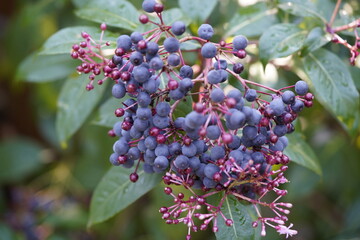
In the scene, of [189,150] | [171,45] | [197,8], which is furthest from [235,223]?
[197,8]

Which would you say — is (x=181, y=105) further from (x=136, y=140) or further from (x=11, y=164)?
(x=11, y=164)

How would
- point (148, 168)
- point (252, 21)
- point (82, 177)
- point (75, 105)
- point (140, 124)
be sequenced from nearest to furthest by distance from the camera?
point (140, 124), point (148, 168), point (252, 21), point (75, 105), point (82, 177)

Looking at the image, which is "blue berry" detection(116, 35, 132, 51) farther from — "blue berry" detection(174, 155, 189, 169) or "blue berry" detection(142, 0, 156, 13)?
"blue berry" detection(174, 155, 189, 169)

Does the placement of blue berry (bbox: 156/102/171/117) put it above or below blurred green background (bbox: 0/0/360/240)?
above

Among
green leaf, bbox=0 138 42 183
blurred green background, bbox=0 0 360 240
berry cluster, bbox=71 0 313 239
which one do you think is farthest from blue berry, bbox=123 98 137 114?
green leaf, bbox=0 138 42 183

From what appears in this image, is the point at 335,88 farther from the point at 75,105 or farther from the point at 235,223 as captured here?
the point at 75,105

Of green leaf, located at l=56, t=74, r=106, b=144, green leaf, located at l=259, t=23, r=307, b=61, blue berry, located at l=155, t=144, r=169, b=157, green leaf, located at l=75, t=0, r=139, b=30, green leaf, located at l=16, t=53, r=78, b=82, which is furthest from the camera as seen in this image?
green leaf, located at l=16, t=53, r=78, b=82
